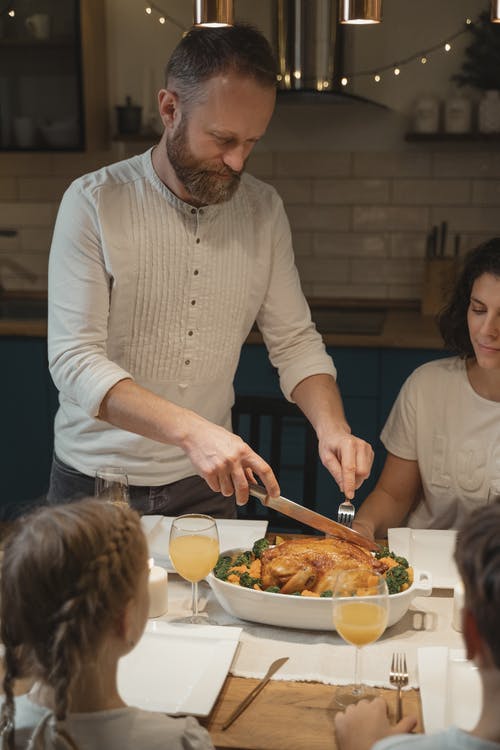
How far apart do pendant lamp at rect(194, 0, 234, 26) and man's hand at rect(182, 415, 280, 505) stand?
2.43 feet

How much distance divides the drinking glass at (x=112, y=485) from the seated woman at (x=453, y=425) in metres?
0.70

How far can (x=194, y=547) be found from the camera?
1639 millimetres

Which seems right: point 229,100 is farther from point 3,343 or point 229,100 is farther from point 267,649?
point 3,343

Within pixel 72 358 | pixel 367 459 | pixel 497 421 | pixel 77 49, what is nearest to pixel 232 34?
pixel 72 358

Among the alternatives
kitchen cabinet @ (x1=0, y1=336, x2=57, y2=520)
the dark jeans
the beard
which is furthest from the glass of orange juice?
kitchen cabinet @ (x1=0, y1=336, x2=57, y2=520)

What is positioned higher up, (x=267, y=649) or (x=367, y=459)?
(x=367, y=459)

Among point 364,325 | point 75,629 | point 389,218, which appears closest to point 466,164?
point 389,218

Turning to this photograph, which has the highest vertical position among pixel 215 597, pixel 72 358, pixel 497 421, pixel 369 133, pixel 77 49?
pixel 77 49

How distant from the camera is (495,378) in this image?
2342 mm

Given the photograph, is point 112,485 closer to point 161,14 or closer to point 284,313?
point 284,313

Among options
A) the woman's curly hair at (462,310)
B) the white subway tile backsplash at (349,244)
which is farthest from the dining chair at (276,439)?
the white subway tile backsplash at (349,244)

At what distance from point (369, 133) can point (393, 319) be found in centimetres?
83

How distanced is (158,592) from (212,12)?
103 centimetres

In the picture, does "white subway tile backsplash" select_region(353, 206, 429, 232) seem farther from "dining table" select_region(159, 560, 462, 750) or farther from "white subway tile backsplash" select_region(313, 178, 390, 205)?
"dining table" select_region(159, 560, 462, 750)
